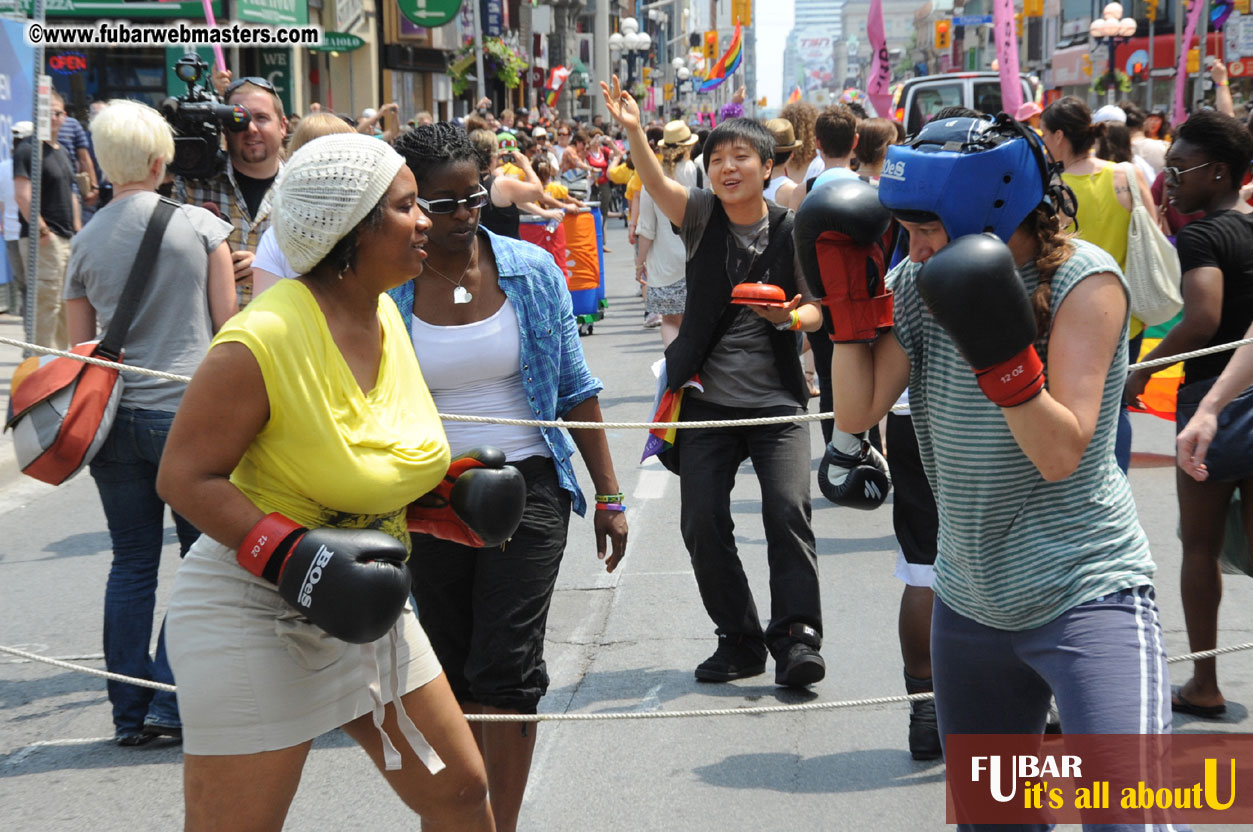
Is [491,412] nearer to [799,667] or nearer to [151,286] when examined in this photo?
[151,286]

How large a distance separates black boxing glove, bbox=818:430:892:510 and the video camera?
2.53 meters

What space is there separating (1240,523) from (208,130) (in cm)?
382

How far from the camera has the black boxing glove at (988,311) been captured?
87.6 inches

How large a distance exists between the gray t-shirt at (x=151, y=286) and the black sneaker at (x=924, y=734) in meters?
2.51

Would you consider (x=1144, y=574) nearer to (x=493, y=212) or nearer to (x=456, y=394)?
(x=456, y=394)

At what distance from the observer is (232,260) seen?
15.8 feet

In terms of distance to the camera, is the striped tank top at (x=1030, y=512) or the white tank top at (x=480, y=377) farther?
the white tank top at (x=480, y=377)

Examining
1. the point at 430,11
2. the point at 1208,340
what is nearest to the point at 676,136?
the point at 1208,340

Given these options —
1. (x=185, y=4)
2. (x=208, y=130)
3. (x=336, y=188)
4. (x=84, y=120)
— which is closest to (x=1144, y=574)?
(x=336, y=188)

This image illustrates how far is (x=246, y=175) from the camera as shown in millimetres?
5387

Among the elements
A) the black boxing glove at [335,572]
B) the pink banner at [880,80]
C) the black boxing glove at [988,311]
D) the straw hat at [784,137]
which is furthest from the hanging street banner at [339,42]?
the black boxing glove at [988,311]

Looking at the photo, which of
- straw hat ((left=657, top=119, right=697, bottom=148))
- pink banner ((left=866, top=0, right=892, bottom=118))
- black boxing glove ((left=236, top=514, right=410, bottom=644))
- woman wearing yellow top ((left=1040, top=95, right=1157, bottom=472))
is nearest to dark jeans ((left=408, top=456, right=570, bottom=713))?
black boxing glove ((left=236, top=514, right=410, bottom=644))

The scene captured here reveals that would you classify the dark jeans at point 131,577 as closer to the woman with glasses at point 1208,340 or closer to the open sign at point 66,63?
the woman with glasses at point 1208,340

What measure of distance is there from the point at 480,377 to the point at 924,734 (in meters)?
1.76
